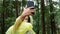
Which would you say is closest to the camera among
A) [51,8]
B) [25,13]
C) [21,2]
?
[25,13]

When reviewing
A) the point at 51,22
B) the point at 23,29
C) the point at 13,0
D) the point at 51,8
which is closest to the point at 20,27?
the point at 23,29

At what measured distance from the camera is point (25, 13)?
92cm

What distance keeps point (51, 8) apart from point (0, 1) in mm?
4107

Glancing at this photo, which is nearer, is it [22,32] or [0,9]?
[22,32]

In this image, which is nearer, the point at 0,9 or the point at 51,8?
the point at 0,9

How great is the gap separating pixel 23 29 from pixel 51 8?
16.7 m

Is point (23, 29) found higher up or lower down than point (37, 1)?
higher up

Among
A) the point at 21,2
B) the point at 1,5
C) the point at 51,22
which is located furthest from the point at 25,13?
the point at 21,2

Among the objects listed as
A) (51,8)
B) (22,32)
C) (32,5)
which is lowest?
(51,8)

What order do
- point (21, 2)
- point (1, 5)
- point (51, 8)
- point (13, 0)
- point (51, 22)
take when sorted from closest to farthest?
point (1, 5)
point (51, 8)
point (51, 22)
point (13, 0)
point (21, 2)

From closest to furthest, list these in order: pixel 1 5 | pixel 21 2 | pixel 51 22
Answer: pixel 1 5
pixel 51 22
pixel 21 2

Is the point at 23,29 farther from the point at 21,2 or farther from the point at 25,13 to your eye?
the point at 21,2

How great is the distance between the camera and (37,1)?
20203 millimetres

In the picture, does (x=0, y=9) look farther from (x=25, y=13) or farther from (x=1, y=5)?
(x=25, y=13)
